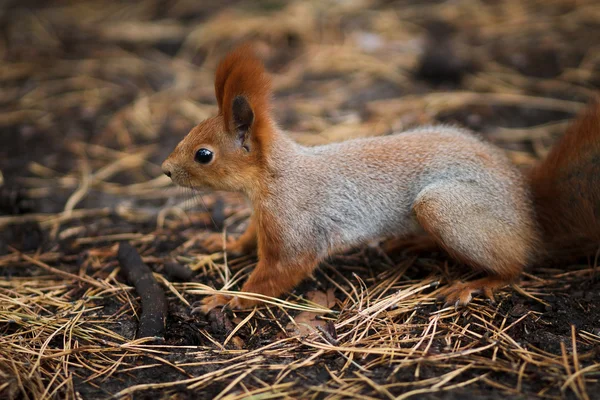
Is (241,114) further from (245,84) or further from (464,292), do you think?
(464,292)

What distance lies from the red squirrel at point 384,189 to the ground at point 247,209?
0.53 feet

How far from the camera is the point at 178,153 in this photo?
95.0 inches

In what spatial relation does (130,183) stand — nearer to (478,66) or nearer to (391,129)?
(391,129)

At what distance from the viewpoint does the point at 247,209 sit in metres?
3.21

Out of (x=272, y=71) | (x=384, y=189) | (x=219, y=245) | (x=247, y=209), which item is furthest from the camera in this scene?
(x=272, y=71)

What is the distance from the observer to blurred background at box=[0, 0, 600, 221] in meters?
3.68

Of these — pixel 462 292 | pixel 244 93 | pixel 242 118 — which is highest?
pixel 244 93

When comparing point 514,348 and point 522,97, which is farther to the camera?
point 522,97

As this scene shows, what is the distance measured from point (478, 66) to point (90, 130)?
9.67ft

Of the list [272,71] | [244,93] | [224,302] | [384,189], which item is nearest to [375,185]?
[384,189]

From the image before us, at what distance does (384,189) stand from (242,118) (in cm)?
67

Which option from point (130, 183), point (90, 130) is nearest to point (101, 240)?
point (130, 183)

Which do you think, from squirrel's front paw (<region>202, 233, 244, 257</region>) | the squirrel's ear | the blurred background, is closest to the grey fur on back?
the squirrel's ear

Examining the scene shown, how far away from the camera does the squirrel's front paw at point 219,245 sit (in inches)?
110
